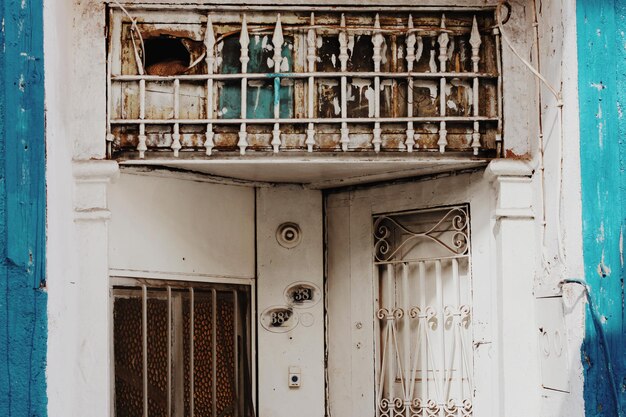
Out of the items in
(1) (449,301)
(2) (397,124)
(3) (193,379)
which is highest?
(2) (397,124)

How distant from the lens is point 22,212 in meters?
5.11

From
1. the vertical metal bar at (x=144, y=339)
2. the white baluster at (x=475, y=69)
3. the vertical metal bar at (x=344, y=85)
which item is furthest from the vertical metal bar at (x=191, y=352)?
the white baluster at (x=475, y=69)

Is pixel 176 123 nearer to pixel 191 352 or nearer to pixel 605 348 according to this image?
pixel 191 352

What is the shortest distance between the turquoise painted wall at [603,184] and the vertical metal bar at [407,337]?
1.41 m

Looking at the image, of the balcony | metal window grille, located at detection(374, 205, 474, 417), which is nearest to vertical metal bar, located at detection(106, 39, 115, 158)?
the balcony

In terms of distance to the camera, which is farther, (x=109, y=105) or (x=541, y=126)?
(x=109, y=105)

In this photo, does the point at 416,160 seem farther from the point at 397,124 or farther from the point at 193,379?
the point at 193,379

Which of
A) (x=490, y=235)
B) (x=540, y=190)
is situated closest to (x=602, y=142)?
(x=540, y=190)

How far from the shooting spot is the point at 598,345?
5012 millimetres

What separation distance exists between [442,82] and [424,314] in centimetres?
135

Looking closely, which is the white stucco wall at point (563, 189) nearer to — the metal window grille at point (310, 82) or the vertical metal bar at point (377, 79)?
the metal window grille at point (310, 82)

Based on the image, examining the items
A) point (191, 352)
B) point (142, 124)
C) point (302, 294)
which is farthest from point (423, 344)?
point (142, 124)

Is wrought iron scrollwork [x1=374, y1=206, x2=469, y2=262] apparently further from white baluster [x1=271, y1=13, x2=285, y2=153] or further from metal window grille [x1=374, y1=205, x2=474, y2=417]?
white baluster [x1=271, y1=13, x2=285, y2=153]

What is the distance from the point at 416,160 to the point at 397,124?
0.70 feet
